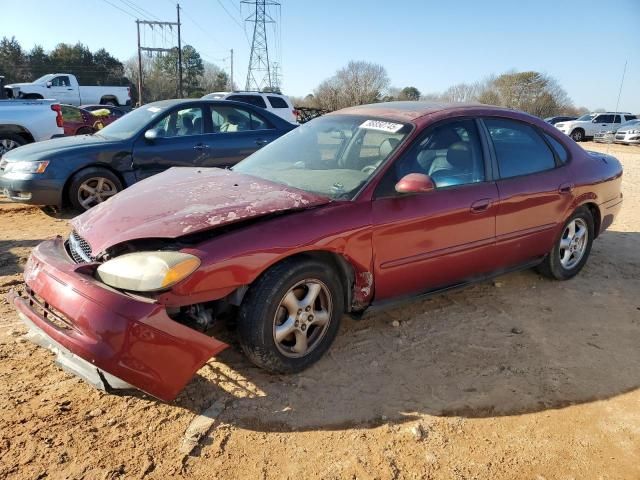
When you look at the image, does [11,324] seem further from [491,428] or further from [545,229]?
[545,229]

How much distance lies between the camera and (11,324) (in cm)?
341

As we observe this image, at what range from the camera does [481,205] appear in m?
3.58

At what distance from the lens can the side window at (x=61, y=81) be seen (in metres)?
29.0

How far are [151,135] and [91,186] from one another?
1010 mm

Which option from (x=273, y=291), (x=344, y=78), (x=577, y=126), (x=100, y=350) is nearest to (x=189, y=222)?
(x=273, y=291)

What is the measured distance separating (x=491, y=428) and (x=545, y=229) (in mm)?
2147

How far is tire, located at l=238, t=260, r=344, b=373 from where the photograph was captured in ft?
8.68

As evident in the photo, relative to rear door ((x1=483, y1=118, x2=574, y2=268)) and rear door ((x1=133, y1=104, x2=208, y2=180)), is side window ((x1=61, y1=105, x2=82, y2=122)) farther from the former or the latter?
rear door ((x1=483, y1=118, x2=574, y2=268))

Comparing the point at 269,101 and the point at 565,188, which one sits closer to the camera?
the point at 565,188

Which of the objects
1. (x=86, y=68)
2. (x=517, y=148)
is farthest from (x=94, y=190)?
(x=86, y=68)

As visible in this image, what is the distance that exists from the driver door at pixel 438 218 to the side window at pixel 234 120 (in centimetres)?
432

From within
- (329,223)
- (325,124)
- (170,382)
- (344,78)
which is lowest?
(170,382)

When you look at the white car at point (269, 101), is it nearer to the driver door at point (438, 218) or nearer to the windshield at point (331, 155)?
the windshield at point (331, 155)

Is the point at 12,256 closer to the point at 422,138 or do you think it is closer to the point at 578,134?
the point at 422,138
